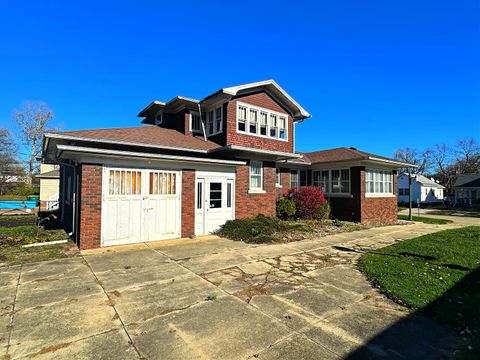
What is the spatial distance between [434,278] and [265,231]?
616 cm

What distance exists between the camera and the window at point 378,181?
1689cm

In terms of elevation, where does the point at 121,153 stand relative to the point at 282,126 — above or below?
below

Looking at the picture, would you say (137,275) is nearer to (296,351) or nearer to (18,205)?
(296,351)

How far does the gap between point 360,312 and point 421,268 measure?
3490 mm

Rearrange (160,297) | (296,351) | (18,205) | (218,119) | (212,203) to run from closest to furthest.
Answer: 1. (296,351)
2. (160,297)
3. (212,203)
4. (218,119)
5. (18,205)

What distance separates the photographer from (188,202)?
35.9 feet

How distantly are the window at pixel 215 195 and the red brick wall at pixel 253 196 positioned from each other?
985 millimetres

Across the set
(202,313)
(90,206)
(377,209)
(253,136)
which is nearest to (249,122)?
(253,136)

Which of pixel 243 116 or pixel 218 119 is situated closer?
pixel 243 116

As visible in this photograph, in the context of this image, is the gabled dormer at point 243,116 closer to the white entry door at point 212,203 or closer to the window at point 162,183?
the white entry door at point 212,203

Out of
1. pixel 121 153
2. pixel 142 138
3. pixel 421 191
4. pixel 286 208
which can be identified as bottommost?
pixel 286 208

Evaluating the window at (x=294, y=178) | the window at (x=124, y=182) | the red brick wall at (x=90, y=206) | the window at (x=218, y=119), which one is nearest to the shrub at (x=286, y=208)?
the window at (x=294, y=178)

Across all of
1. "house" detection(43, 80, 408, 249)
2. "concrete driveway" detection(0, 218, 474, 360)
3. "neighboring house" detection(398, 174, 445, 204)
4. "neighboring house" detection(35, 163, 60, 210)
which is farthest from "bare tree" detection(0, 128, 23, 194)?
"neighboring house" detection(398, 174, 445, 204)

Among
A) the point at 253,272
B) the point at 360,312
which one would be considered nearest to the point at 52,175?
the point at 253,272
